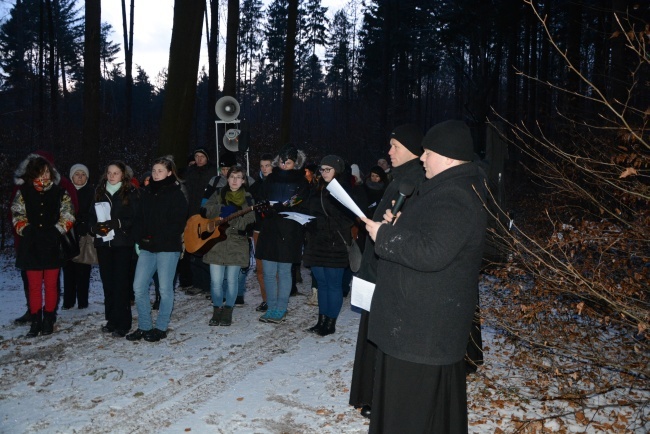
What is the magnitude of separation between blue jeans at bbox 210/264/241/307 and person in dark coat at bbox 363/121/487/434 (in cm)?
419

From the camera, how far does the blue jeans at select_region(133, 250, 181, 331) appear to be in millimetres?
6285

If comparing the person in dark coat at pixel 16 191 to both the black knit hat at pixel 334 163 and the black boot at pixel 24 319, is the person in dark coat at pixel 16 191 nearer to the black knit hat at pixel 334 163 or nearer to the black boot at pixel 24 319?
the black boot at pixel 24 319

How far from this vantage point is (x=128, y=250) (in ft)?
21.4

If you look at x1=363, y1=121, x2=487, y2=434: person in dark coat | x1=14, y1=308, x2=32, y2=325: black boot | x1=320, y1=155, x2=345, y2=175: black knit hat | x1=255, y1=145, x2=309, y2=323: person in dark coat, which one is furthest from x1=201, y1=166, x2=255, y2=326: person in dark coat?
x1=363, y1=121, x2=487, y2=434: person in dark coat

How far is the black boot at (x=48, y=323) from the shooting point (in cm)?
653

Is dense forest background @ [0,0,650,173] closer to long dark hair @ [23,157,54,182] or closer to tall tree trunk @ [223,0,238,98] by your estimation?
tall tree trunk @ [223,0,238,98]

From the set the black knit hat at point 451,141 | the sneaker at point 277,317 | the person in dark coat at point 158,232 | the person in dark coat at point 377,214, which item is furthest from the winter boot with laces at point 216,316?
the black knit hat at point 451,141

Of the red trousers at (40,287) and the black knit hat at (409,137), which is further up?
the black knit hat at (409,137)

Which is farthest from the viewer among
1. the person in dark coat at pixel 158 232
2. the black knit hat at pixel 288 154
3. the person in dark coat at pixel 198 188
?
the person in dark coat at pixel 198 188

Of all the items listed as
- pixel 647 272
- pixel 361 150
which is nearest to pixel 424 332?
pixel 647 272

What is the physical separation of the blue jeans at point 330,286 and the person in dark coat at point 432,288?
11.3 ft

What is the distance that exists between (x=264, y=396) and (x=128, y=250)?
273 cm

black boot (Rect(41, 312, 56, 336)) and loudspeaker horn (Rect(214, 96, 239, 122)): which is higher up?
loudspeaker horn (Rect(214, 96, 239, 122))

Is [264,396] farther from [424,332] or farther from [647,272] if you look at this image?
[647,272]
